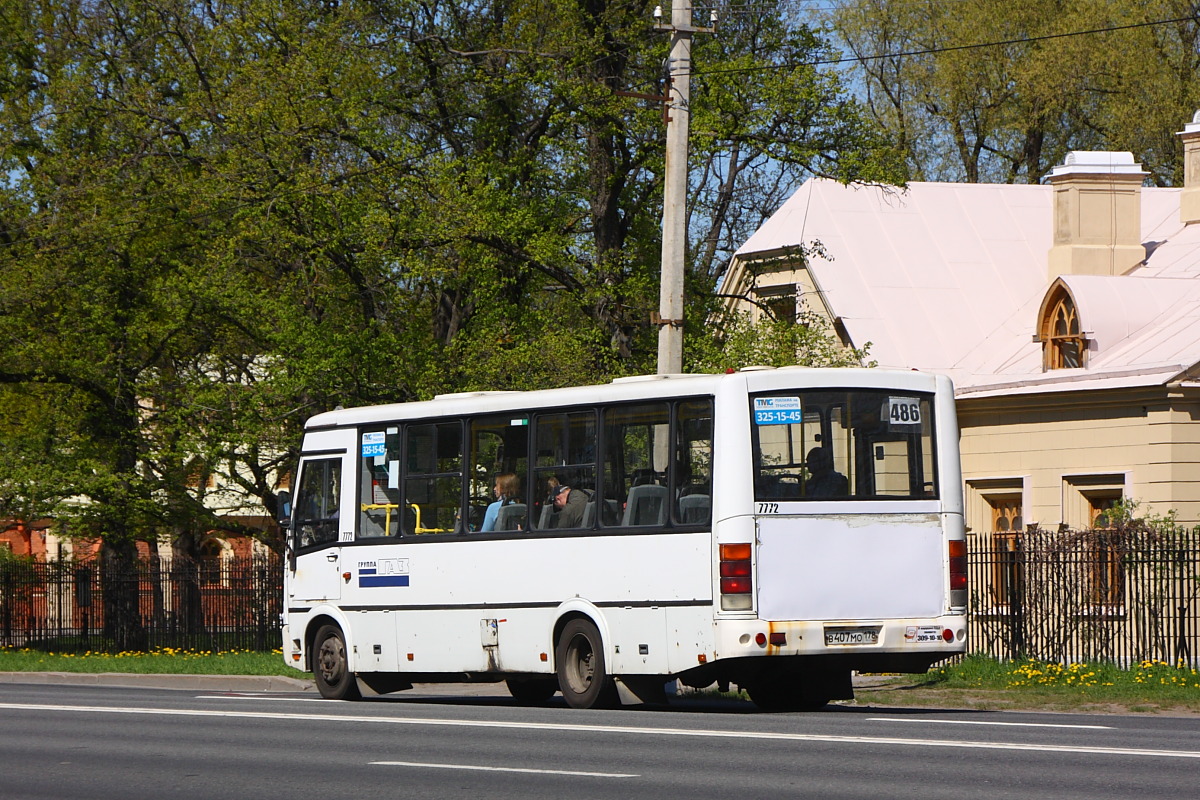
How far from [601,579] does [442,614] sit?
7.46 feet

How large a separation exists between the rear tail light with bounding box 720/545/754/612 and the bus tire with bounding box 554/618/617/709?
1.70 meters

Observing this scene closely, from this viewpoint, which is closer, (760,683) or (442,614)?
(760,683)

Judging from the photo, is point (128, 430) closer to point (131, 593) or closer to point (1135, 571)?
point (131, 593)

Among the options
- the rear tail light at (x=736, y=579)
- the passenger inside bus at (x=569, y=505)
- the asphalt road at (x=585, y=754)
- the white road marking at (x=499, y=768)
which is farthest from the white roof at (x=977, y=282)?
the white road marking at (x=499, y=768)

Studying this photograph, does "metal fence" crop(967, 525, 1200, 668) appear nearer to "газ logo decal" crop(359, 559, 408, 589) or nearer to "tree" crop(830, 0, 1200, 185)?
"газ logo decal" crop(359, 559, 408, 589)

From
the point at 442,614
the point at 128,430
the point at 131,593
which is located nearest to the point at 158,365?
the point at 128,430

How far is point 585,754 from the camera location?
1167 centimetres

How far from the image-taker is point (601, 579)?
16.2m

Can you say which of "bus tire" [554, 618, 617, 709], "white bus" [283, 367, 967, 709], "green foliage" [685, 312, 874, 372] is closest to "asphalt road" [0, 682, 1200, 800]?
"bus tire" [554, 618, 617, 709]

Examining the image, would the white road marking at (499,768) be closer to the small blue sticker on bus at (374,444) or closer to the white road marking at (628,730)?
the white road marking at (628,730)

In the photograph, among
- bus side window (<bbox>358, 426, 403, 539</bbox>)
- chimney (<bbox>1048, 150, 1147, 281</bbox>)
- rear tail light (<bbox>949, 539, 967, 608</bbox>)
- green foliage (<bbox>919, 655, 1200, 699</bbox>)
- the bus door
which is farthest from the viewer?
chimney (<bbox>1048, 150, 1147, 281</bbox>)

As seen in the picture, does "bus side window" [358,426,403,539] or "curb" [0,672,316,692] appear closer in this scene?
"bus side window" [358,426,403,539]

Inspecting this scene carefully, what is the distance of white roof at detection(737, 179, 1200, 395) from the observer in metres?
28.8

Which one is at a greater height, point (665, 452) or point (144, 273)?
point (144, 273)
